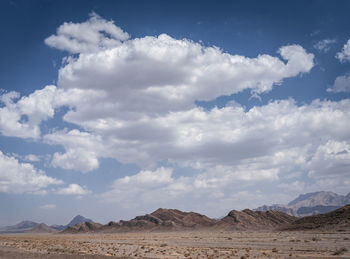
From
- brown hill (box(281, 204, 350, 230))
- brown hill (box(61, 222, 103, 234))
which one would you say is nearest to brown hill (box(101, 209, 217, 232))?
brown hill (box(61, 222, 103, 234))

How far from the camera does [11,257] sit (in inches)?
1594

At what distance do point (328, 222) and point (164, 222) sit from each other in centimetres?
9777

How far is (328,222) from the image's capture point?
265 ft

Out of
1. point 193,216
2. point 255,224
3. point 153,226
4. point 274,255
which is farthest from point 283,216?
point 274,255

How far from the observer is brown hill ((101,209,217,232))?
160750mm

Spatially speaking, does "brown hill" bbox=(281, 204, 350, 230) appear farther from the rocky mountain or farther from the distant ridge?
the rocky mountain

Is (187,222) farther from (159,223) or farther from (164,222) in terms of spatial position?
(159,223)

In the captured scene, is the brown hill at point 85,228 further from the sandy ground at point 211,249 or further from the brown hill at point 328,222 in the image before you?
the sandy ground at point 211,249

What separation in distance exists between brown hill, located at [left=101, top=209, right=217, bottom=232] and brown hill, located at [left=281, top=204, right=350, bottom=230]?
242ft

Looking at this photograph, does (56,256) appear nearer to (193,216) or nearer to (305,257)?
(305,257)

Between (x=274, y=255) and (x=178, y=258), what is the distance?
31.4 feet

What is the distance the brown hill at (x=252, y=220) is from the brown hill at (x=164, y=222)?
1362 centimetres

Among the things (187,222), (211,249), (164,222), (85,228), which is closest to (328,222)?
(211,249)

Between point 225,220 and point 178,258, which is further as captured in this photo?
point 225,220
